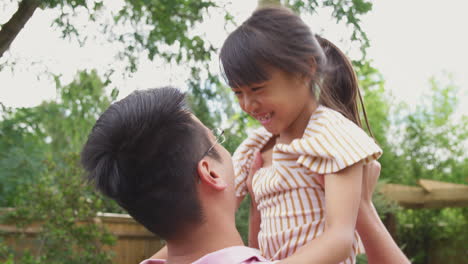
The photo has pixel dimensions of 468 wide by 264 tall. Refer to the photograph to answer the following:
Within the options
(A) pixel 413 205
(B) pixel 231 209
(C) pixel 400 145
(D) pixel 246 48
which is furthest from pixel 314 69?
(C) pixel 400 145

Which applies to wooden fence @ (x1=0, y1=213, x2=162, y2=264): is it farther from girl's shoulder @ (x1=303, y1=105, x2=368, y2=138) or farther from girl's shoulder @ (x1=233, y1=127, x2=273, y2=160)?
girl's shoulder @ (x1=303, y1=105, x2=368, y2=138)

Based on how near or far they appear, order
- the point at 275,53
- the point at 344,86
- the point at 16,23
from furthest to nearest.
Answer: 1. the point at 16,23
2. the point at 344,86
3. the point at 275,53

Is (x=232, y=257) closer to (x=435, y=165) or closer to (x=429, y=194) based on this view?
(x=429, y=194)

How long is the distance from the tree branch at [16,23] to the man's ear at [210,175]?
2.90 meters

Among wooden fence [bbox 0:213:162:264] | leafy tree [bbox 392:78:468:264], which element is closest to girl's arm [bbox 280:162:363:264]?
wooden fence [bbox 0:213:162:264]

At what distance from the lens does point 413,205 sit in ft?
35.6

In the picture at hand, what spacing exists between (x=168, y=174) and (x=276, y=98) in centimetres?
51

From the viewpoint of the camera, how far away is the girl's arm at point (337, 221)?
1580 mm

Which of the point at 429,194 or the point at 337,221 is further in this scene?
the point at 429,194

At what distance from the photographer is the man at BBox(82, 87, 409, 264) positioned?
145 cm

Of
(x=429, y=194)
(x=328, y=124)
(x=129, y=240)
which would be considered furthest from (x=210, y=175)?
(x=429, y=194)

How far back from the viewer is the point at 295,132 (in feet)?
6.48

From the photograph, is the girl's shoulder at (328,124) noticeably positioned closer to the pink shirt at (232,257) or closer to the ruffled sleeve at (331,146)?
the ruffled sleeve at (331,146)

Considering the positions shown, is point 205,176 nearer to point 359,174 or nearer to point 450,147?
point 359,174
